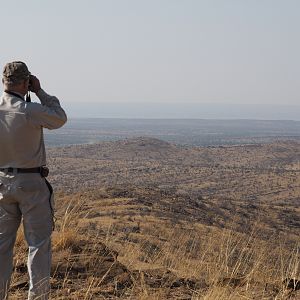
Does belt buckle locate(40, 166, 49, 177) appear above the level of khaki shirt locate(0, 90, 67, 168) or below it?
below

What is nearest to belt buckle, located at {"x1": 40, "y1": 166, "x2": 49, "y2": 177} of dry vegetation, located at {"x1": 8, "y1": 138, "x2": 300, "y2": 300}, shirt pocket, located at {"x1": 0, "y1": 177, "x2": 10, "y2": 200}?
shirt pocket, located at {"x1": 0, "y1": 177, "x2": 10, "y2": 200}

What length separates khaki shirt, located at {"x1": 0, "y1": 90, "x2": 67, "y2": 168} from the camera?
438 centimetres

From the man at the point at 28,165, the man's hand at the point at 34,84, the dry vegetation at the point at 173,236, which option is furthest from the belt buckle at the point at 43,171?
the dry vegetation at the point at 173,236

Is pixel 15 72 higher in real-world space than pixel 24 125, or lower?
higher

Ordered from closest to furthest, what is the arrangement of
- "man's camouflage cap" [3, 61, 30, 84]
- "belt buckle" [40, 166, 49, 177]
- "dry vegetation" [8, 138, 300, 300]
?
1. "man's camouflage cap" [3, 61, 30, 84]
2. "belt buckle" [40, 166, 49, 177]
3. "dry vegetation" [8, 138, 300, 300]

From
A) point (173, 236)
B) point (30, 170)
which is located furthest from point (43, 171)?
point (173, 236)

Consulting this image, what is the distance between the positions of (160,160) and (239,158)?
10.5 meters

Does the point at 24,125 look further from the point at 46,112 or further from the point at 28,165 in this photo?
the point at 28,165

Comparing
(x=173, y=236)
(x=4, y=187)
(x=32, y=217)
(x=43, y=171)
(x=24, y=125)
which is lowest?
(x=173, y=236)

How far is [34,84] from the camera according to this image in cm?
457

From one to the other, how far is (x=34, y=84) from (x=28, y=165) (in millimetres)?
652

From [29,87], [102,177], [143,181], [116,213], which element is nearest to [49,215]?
[29,87]

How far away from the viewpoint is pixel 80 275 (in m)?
5.89

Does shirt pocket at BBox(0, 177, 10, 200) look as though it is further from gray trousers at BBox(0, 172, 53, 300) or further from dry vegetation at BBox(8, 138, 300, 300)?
dry vegetation at BBox(8, 138, 300, 300)
